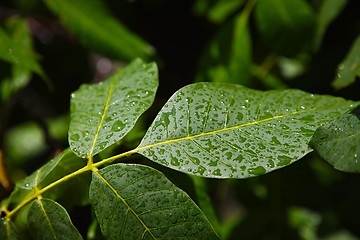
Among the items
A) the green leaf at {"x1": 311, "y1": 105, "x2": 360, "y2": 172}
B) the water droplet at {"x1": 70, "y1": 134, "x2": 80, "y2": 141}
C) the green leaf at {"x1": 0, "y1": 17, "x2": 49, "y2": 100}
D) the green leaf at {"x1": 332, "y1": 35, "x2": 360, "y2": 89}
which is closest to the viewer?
the green leaf at {"x1": 311, "y1": 105, "x2": 360, "y2": 172}

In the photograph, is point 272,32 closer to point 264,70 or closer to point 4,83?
point 264,70

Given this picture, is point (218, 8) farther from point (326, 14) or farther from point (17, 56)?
point (17, 56)

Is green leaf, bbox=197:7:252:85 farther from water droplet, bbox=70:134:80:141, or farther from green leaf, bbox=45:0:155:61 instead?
water droplet, bbox=70:134:80:141

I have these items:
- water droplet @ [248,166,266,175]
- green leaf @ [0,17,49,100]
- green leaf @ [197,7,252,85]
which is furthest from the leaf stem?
green leaf @ [197,7,252,85]

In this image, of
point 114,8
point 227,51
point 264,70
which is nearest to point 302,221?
point 264,70

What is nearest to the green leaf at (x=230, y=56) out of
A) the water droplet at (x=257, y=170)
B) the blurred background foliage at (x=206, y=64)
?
the blurred background foliage at (x=206, y=64)

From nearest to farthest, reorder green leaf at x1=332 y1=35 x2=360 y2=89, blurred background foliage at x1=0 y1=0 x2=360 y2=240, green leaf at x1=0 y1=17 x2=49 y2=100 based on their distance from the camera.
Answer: green leaf at x1=332 y1=35 x2=360 y2=89
green leaf at x1=0 y1=17 x2=49 y2=100
blurred background foliage at x1=0 y1=0 x2=360 y2=240

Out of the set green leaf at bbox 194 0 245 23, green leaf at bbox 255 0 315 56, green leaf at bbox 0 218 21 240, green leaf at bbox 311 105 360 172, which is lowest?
green leaf at bbox 0 218 21 240

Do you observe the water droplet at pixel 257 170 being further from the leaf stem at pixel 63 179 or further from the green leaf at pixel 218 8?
the green leaf at pixel 218 8
